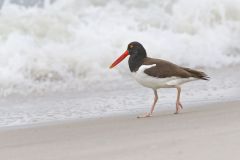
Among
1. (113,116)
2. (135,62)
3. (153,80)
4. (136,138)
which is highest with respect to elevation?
(135,62)

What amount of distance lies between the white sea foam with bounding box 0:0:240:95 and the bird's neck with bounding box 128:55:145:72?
5.16ft

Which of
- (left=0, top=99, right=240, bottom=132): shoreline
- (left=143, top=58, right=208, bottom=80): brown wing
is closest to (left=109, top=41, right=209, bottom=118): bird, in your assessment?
(left=143, top=58, right=208, bottom=80): brown wing

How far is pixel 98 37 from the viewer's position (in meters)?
10.2

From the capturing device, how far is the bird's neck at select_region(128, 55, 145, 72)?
655 cm

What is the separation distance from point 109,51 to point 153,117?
3682mm

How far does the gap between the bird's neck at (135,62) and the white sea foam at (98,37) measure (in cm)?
157

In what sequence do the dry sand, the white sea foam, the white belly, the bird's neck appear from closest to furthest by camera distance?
the dry sand < the white belly < the bird's neck < the white sea foam

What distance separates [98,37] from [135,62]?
12.1ft

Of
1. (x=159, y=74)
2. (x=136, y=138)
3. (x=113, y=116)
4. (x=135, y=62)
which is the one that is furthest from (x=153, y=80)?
(x=136, y=138)

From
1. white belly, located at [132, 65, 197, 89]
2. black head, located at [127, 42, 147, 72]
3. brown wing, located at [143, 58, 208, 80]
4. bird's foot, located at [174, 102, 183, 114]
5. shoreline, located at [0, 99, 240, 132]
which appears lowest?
shoreline, located at [0, 99, 240, 132]

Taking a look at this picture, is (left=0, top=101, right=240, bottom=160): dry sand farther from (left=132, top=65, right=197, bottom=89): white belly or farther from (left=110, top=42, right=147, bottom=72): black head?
(left=110, top=42, right=147, bottom=72): black head

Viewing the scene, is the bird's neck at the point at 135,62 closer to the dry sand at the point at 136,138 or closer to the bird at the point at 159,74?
the bird at the point at 159,74

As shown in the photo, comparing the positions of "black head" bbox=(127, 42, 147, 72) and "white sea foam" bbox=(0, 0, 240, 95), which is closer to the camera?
"black head" bbox=(127, 42, 147, 72)

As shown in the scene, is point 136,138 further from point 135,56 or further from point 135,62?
point 135,56
